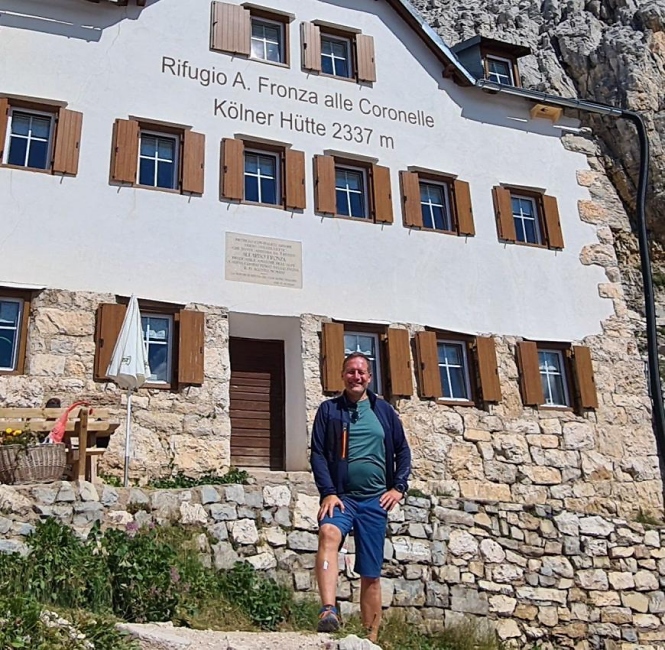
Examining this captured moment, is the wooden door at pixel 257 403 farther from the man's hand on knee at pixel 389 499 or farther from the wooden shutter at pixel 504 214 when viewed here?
the man's hand on knee at pixel 389 499

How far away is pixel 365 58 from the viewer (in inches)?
529

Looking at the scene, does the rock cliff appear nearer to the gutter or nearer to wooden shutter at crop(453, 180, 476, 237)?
the gutter

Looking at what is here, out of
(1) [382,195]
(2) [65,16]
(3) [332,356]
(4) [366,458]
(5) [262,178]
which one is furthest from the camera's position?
(1) [382,195]

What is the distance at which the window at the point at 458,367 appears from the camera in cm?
1160

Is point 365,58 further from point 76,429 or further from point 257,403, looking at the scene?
point 76,429

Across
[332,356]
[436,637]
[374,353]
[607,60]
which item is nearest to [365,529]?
[436,637]

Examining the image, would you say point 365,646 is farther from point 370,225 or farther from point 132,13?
point 132,13

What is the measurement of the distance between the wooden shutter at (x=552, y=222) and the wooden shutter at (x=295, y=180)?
460 centimetres

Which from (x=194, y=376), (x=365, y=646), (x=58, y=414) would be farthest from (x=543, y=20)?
(x=365, y=646)

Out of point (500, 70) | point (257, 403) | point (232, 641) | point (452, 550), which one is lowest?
point (232, 641)

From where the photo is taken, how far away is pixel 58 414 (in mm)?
8211

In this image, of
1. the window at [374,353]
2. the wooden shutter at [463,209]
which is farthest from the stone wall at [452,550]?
the wooden shutter at [463,209]

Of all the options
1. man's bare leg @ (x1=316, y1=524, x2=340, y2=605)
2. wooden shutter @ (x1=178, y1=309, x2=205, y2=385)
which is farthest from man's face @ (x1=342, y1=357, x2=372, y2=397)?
wooden shutter @ (x1=178, y1=309, x2=205, y2=385)

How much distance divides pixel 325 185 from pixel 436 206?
218cm
